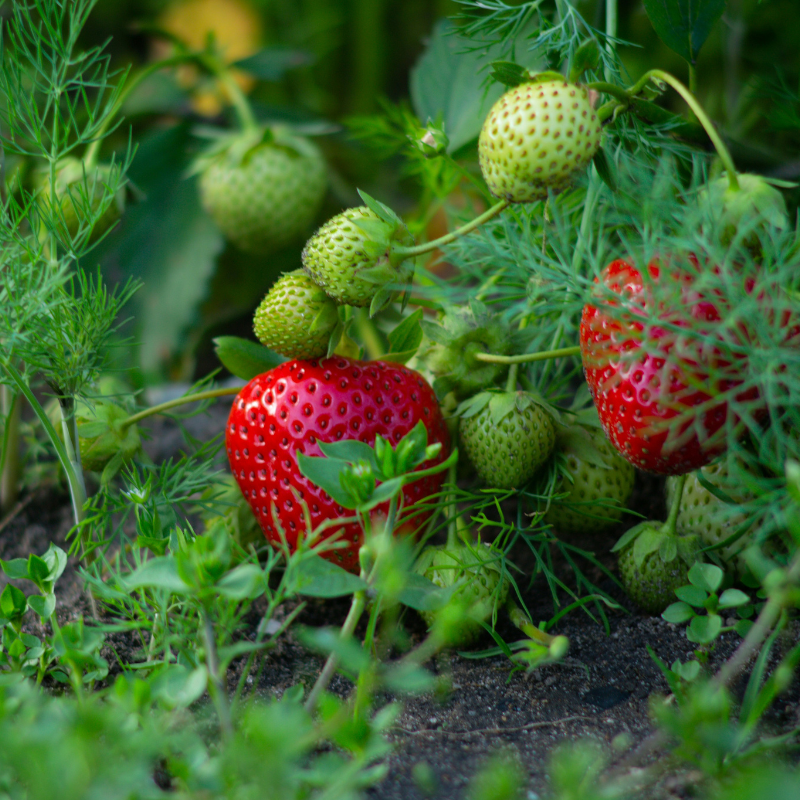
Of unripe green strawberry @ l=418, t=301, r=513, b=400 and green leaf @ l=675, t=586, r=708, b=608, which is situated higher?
unripe green strawberry @ l=418, t=301, r=513, b=400

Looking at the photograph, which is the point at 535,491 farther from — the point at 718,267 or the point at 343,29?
the point at 343,29

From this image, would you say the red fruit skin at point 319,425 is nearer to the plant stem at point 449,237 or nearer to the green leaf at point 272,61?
the plant stem at point 449,237

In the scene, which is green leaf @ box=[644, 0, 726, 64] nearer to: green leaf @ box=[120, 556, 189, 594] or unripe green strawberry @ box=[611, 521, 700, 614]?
unripe green strawberry @ box=[611, 521, 700, 614]

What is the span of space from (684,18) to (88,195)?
508mm

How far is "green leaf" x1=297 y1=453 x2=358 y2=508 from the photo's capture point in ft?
1.35

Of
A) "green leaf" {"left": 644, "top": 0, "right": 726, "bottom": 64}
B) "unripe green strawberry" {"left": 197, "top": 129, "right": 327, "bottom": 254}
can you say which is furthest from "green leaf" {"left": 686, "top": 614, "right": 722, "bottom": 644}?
"unripe green strawberry" {"left": 197, "top": 129, "right": 327, "bottom": 254}

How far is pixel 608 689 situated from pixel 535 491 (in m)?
0.18

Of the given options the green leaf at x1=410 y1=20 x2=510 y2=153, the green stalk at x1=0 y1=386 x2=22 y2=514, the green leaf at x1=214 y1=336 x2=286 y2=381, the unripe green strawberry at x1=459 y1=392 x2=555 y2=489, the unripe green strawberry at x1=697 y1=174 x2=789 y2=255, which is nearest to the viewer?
the unripe green strawberry at x1=697 y1=174 x2=789 y2=255

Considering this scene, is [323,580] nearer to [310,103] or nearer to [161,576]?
[161,576]

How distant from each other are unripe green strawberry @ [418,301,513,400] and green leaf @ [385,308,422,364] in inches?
1.5

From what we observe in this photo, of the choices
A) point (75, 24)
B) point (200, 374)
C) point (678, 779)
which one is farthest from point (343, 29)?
point (678, 779)

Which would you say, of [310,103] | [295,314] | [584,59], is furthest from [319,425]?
[310,103]

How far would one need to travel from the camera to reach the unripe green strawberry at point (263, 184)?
40.1 inches

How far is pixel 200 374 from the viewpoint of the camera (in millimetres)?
1226
